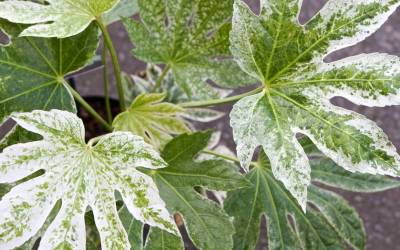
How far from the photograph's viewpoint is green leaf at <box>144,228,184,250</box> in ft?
2.15

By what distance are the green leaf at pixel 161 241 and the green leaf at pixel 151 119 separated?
11 cm

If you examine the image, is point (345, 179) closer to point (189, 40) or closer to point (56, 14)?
point (189, 40)

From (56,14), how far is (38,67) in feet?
0.30

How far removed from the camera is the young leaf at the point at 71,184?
55 cm


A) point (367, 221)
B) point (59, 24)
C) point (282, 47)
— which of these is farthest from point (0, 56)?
point (367, 221)

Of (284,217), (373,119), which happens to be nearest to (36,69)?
(284,217)

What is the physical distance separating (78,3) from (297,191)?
0.32m

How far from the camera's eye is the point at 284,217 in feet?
2.47

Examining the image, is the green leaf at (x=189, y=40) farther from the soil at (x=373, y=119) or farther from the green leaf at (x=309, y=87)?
the soil at (x=373, y=119)

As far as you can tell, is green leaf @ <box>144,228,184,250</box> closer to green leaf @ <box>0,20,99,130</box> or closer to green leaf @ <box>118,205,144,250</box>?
green leaf @ <box>118,205,144,250</box>

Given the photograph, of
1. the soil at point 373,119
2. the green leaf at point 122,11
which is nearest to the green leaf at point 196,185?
the green leaf at point 122,11

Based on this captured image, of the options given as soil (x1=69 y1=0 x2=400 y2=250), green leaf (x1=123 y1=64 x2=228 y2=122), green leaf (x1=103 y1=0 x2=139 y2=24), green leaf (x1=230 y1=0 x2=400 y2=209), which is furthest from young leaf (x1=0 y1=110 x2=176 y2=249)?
soil (x1=69 y1=0 x2=400 y2=250)

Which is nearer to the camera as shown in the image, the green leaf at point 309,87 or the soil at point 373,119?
the green leaf at point 309,87

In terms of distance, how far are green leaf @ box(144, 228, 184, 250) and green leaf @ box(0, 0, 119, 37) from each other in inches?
9.5
